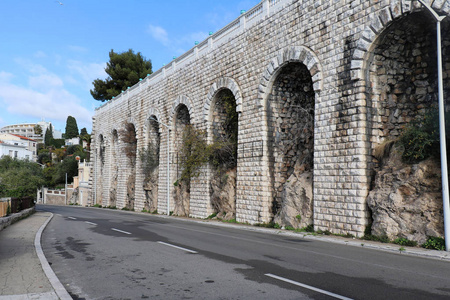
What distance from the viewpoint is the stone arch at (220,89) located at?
20672 millimetres

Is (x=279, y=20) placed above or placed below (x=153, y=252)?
above

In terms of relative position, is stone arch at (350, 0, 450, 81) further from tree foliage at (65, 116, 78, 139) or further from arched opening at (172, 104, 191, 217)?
tree foliage at (65, 116, 78, 139)

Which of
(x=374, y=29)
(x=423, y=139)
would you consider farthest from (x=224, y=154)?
(x=423, y=139)

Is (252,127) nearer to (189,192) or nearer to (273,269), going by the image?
(189,192)

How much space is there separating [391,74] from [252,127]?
7.51m

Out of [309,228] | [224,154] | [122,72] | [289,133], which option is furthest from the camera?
[122,72]

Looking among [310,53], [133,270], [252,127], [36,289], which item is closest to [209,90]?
[252,127]

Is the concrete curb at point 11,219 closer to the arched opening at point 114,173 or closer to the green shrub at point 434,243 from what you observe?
the green shrub at point 434,243

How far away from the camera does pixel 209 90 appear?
78.5 feet

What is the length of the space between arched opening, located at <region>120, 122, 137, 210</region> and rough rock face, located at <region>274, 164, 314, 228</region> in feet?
75.7

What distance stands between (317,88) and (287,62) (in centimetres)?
269

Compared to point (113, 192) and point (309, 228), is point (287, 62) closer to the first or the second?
point (309, 228)

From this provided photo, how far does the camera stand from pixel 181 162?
2594 cm

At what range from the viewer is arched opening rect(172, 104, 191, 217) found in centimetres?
2592
